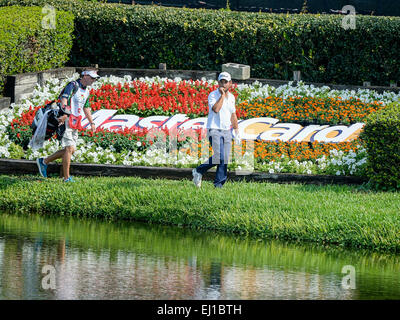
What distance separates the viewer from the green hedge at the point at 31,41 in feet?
58.7

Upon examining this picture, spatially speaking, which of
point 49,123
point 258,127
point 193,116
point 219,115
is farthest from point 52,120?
point 258,127

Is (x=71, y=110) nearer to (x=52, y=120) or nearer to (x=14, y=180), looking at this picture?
(x=52, y=120)

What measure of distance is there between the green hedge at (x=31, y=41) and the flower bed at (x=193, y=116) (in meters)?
0.75

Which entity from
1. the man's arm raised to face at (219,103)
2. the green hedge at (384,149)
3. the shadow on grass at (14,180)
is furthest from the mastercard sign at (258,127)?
the man's arm raised to face at (219,103)

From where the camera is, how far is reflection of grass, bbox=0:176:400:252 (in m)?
11.5

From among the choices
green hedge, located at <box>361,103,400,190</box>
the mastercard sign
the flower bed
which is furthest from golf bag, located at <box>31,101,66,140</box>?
green hedge, located at <box>361,103,400,190</box>

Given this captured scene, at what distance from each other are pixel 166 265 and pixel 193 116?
7850mm

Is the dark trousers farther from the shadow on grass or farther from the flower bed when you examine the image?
the shadow on grass

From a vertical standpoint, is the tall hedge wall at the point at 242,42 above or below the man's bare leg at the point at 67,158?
above

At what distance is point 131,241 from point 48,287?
8.47 ft

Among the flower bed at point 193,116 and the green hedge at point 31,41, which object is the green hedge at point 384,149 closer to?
the flower bed at point 193,116

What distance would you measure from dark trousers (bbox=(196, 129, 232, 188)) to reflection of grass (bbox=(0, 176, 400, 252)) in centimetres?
23

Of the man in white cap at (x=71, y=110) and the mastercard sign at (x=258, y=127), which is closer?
the man in white cap at (x=71, y=110)

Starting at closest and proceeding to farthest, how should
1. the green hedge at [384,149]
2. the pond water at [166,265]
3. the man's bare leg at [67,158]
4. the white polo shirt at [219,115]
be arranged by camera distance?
the pond water at [166,265] < the white polo shirt at [219,115] < the green hedge at [384,149] < the man's bare leg at [67,158]
